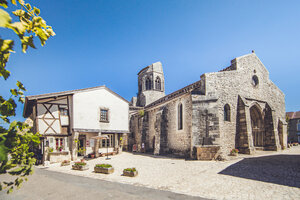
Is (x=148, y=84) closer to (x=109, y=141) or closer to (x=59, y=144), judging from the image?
(x=109, y=141)

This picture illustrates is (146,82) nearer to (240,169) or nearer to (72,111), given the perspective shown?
(72,111)

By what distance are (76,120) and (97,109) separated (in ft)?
7.72

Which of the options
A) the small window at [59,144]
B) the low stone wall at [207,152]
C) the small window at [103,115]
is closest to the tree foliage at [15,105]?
the low stone wall at [207,152]

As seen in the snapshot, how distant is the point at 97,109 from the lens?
17.4 metres

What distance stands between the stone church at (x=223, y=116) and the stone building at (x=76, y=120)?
4825 mm

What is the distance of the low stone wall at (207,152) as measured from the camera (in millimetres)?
13464

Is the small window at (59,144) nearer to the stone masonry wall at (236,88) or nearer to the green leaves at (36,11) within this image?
the stone masonry wall at (236,88)

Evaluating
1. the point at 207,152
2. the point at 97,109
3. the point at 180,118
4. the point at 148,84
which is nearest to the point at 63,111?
the point at 97,109

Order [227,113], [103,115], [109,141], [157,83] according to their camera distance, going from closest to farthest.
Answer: [227,113]
[103,115]
[109,141]
[157,83]

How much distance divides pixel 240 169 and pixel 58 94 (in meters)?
14.5

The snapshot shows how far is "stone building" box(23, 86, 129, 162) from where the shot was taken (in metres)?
14.4

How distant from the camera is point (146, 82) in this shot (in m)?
36.2

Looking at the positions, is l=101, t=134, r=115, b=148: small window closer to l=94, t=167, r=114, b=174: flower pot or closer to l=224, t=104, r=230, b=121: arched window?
l=94, t=167, r=114, b=174: flower pot

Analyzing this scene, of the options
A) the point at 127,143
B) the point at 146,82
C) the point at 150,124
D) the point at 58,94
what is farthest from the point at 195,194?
the point at 146,82
